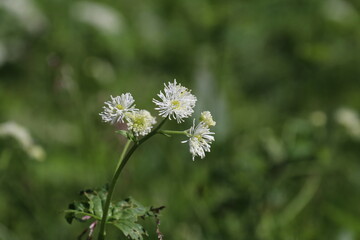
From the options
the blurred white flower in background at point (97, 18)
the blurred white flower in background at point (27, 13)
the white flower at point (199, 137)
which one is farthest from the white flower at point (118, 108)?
the blurred white flower in background at point (27, 13)

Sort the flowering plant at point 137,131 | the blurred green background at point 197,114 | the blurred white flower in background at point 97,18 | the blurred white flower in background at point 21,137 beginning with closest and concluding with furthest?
the flowering plant at point 137,131
the blurred white flower in background at point 21,137
the blurred green background at point 197,114
the blurred white flower in background at point 97,18

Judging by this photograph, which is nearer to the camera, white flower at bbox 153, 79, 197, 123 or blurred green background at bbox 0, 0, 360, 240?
white flower at bbox 153, 79, 197, 123

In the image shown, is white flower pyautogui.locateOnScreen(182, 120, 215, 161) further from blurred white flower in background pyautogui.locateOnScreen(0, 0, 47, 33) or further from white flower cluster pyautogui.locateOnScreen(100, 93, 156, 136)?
blurred white flower in background pyautogui.locateOnScreen(0, 0, 47, 33)

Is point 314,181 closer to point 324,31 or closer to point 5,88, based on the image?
point 324,31

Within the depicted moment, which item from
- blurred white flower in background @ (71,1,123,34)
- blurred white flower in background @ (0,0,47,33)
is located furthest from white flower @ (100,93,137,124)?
blurred white flower in background @ (0,0,47,33)

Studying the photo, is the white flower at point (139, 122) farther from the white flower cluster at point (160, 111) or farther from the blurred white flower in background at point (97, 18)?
the blurred white flower in background at point (97, 18)

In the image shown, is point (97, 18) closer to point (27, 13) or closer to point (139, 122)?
point (27, 13)
